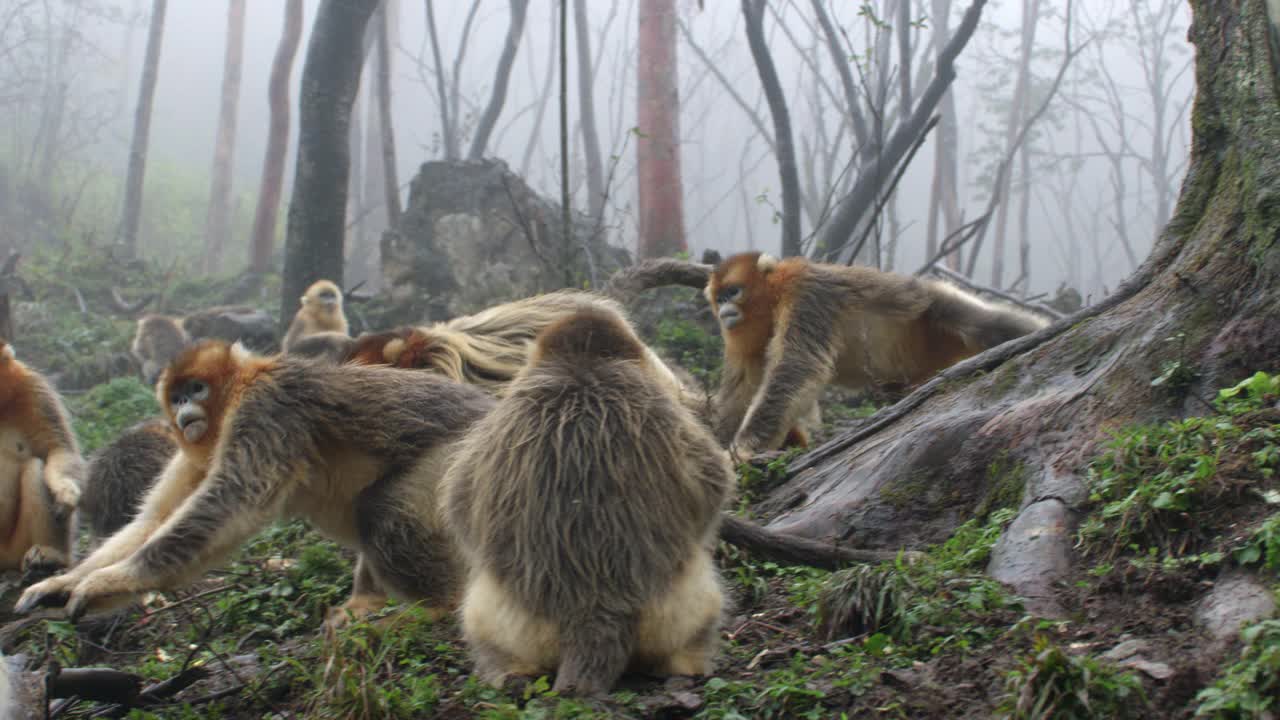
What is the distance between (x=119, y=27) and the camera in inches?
2061

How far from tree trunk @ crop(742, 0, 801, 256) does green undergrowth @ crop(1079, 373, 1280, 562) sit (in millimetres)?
7787

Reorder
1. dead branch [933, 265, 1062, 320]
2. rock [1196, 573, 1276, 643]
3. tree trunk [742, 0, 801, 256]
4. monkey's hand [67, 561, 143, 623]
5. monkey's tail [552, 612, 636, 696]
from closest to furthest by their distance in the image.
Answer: rock [1196, 573, 1276, 643]
monkey's tail [552, 612, 636, 696]
monkey's hand [67, 561, 143, 623]
dead branch [933, 265, 1062, 320]
tree trunk [742, 0, 801, 256]

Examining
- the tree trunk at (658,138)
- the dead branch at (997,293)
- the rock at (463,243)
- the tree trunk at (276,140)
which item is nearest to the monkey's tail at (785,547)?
the dead branch at (997,293)

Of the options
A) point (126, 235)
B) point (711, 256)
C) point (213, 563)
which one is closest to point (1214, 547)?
point (213, 563)

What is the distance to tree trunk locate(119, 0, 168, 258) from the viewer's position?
24094 millimetres

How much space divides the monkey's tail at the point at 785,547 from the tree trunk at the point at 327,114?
30.1ft

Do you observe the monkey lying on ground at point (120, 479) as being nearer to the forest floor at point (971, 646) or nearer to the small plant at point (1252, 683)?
the forest floor at point (971, 646)

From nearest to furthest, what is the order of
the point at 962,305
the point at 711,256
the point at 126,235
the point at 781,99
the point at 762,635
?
the point at 762,635
the point at 962,305
the point at 711,256
the point at 781,99
the point at 126,235

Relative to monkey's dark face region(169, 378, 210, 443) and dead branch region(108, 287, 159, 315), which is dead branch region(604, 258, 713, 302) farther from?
dead branch region(108, 287, 159, 315)

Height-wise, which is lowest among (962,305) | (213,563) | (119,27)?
(213,563)

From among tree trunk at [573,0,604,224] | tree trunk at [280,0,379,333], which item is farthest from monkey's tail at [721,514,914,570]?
tree trunk at [573,0,604,224]

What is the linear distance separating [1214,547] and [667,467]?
1.78 metres

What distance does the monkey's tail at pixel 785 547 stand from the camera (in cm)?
455

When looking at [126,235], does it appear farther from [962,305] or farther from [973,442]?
[973,442]
